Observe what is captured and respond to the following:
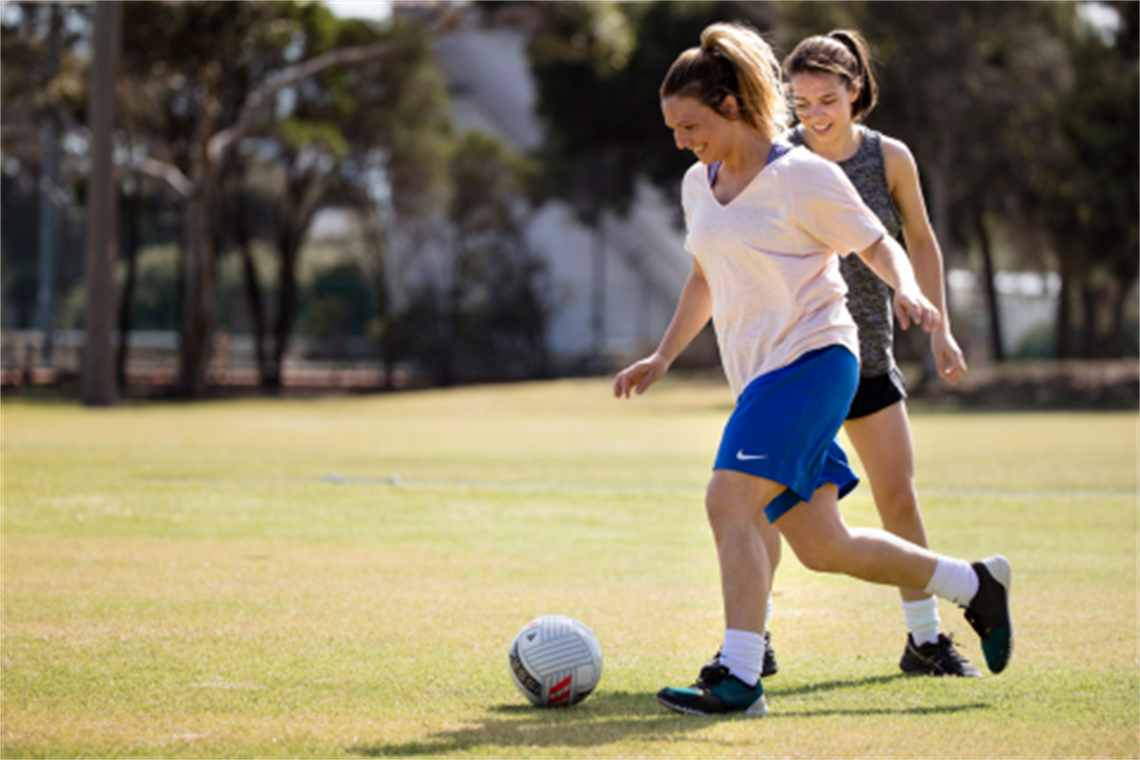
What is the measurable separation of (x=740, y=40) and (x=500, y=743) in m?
2.10

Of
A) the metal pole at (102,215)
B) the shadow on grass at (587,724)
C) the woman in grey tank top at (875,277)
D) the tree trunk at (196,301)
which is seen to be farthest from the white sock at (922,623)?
the tree trunk at (196,301)

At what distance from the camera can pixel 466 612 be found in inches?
231

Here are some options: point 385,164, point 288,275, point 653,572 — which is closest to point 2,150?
point 288,275

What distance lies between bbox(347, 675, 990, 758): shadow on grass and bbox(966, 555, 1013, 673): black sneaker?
0.29 m

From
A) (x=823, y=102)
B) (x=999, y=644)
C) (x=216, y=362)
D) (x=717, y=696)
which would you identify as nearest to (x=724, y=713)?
(x=717, y=696)

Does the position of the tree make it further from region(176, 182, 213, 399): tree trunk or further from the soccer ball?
the soccer ball

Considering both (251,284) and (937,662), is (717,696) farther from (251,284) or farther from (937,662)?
(251,284)

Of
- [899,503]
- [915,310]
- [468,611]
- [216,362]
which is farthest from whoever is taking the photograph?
[216,362]

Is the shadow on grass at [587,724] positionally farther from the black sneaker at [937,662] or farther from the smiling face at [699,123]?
the smiling face at [699,123]

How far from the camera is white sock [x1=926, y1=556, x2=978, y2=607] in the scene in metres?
4.52

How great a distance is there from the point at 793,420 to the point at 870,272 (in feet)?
3.95

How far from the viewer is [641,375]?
4648 millimetres

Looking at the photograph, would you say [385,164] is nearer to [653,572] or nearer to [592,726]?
[653,572]

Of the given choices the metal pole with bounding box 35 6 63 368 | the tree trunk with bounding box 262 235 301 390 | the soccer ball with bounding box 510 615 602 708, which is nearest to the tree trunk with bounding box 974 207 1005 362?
the tree trunk with bounding box 262 235 301 390
